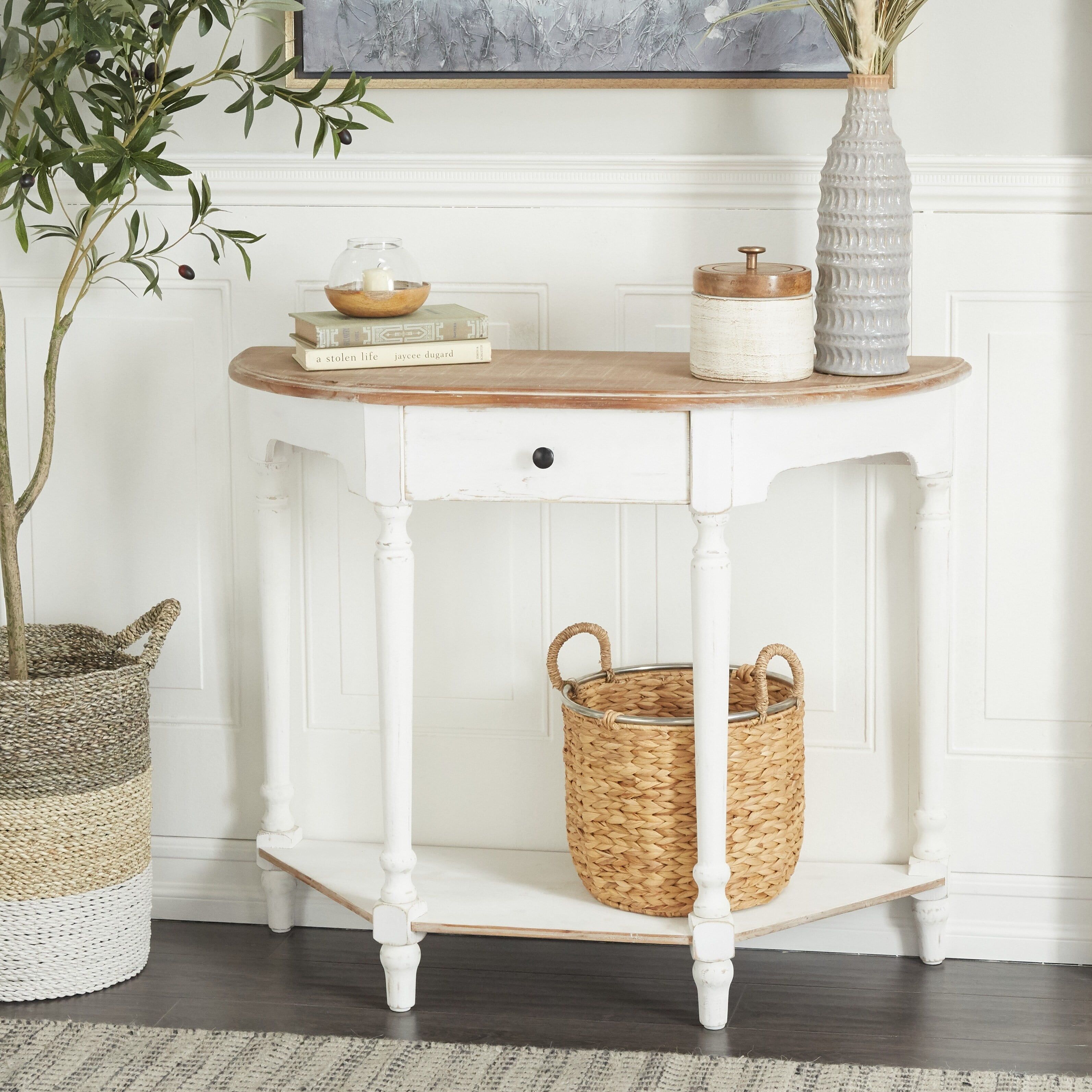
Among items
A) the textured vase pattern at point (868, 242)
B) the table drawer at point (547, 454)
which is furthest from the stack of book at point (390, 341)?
the textured vase pattern at point (868, 242)

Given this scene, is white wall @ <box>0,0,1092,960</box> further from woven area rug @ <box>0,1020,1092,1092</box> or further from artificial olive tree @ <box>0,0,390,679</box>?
woven area rug @ <box>0,1020,1092,1092</box>

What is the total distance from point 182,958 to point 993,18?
5.96 ft

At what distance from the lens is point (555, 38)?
207 cm

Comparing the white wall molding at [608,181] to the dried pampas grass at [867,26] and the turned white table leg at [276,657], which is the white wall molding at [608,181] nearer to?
the dried pampas grass at [867,26]

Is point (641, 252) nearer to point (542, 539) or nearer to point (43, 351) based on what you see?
point (542, 539)

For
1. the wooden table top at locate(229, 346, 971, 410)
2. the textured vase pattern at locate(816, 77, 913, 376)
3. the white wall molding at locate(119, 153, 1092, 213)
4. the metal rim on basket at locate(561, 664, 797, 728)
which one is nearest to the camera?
the wooden table top at locate(229, 346, 971, 410)

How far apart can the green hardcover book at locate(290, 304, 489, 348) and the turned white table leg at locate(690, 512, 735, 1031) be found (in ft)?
1.36

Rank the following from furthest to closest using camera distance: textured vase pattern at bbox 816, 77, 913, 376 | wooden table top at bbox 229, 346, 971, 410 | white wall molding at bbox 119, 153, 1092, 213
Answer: white wall molding at bbox 119, 153, 1092, 213 → textured vase pattern at bbox 816, 77, 913, 376 → wooden table top at bbox 229, 346, 971, 410

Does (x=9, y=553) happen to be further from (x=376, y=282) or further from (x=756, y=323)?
(x=756, y=323)

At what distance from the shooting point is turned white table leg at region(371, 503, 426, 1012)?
182 cm

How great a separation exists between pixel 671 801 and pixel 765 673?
214mm

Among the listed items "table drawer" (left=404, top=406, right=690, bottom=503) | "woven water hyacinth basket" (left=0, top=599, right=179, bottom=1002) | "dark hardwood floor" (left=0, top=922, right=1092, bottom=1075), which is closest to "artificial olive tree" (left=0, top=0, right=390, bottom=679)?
"woven water hyacinth basket" (left=0, top=599, right=179, bottom=1002)

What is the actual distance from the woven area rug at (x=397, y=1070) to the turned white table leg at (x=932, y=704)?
35 cm

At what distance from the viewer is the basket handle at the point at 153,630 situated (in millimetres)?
2100
